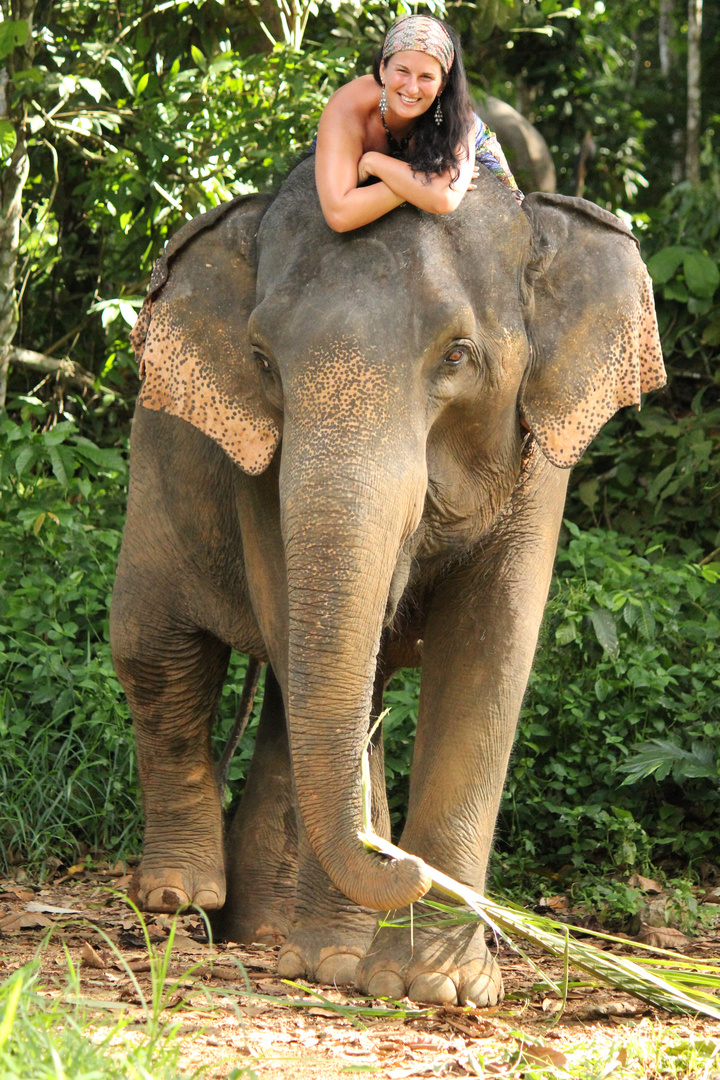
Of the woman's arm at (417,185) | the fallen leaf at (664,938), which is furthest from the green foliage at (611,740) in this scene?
the woman's arm at (417,185)

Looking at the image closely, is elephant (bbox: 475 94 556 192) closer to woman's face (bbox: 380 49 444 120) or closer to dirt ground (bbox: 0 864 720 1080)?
woman's face (bbox: 380 49 444 120)

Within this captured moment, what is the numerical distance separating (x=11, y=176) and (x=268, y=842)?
3248mm

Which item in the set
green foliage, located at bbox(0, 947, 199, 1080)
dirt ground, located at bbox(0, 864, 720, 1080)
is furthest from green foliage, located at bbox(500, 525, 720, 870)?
green foliage, located at bbox(0, 947, 199, 1080)

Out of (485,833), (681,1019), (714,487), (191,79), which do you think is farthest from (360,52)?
(681,1019)

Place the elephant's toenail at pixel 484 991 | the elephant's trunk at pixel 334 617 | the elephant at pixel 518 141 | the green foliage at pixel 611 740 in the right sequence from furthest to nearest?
the elephant at pixel 518 141 < the green foliage at pixel 611 740 < the elephant's toenail at pixel 484 991 < the elephant's trunk at pixel 334 617

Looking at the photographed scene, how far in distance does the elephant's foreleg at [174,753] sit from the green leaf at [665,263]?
3657 mm

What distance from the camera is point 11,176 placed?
6.15m

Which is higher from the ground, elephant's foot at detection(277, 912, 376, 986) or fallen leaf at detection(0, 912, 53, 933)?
elephant's foot at detection(277, 912, 376, 986)

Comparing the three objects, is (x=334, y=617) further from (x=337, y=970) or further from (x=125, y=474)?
(x=125, y=474)

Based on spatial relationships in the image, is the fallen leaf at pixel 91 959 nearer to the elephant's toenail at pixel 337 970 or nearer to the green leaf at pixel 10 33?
the elephant's toenail at pixel 337 970

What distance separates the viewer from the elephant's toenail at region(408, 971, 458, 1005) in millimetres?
3109

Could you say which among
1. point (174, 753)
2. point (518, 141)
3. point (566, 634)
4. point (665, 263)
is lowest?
point (174, 753)

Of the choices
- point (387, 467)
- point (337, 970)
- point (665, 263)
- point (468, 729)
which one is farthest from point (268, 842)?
point (665, 263)

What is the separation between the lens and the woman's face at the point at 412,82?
10.2 feet
